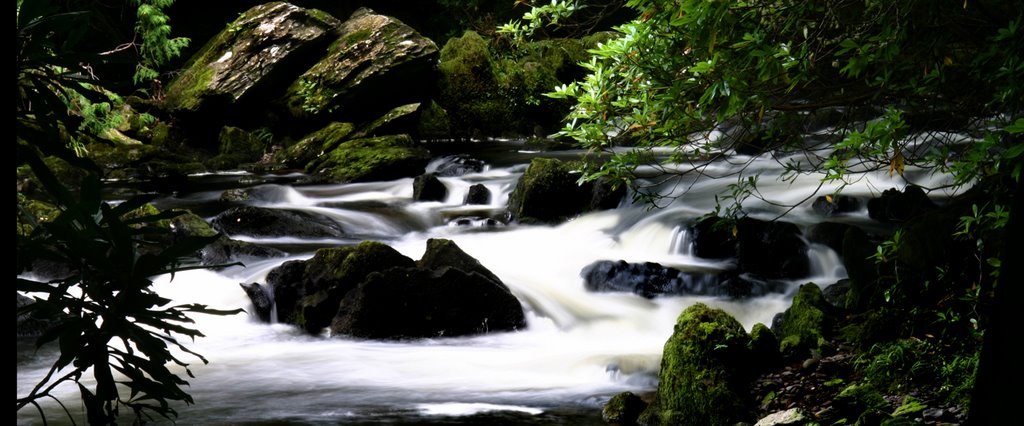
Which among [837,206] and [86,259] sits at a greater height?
[837,206]

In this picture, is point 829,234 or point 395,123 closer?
point 829,234

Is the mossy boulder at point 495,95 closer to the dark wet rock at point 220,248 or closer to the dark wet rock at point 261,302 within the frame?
the dark wet rock at point 220,248

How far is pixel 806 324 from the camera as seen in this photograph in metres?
6.13

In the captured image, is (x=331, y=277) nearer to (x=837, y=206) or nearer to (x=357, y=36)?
(x=837, y=206)

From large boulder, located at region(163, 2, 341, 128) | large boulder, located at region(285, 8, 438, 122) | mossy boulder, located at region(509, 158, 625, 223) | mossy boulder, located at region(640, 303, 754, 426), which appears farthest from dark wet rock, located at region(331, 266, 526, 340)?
large boulder, located at region(163, 2, 341, 128)

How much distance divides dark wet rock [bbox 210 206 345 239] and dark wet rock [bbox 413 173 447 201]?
2.25 metres

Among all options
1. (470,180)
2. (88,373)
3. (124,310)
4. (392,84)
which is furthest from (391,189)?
(124,310)

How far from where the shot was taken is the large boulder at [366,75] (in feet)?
61.1

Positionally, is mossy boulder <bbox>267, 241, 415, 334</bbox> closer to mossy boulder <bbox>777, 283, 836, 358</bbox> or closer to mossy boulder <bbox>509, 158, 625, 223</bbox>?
mossy boulder <bbox>777, 283, 836, 358</bbox>

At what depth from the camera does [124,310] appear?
221cm

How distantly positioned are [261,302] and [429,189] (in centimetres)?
532

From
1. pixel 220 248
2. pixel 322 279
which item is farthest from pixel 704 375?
pixel 220 248

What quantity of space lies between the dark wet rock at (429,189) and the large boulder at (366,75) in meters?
5.60

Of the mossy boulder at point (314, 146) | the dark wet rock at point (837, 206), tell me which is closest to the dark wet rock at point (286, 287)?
the dark wet rock at point (837, 206)
